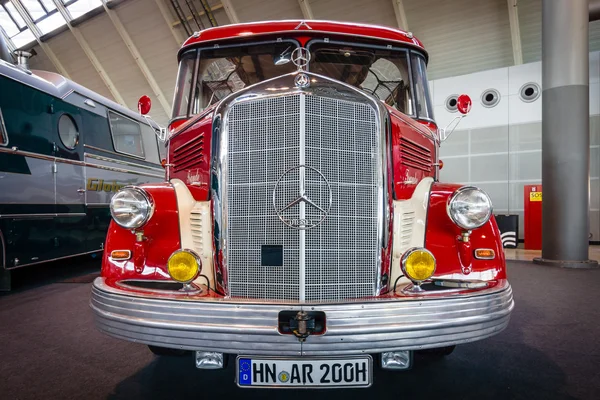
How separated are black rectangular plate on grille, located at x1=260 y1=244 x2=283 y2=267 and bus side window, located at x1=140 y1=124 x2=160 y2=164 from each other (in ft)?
19.6

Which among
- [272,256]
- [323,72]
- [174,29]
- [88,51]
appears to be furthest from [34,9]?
[272,256]

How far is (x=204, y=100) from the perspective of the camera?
3.25 meters

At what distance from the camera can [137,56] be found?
1332 centimetres

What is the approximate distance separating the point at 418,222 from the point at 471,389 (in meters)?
1.03

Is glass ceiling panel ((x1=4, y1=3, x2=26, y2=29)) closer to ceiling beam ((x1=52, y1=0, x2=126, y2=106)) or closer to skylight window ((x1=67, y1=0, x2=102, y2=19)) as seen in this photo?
ceiling beam ((x1=52, y1=0, x2=126, y2=106))

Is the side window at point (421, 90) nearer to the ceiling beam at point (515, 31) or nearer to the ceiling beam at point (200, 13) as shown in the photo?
the ceiling beam at point (515, 31)

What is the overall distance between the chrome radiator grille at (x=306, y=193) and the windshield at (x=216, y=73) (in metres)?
1.05

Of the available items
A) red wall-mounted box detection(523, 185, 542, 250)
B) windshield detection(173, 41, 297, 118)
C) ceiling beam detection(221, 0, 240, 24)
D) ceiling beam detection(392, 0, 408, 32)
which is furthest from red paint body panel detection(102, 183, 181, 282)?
ceiling beam detection(221, 0, 240, 24)

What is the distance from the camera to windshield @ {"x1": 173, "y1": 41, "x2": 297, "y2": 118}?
10.2ft

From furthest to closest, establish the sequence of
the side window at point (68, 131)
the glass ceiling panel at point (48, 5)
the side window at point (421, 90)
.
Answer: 1. the glass ceiling panel at point (48, 5)
2. the side window at point (68, 131)
3. the side window at point (421, 90)

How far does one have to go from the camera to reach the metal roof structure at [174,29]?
10133mm

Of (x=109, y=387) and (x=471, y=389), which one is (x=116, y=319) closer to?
(x=109, y=387)

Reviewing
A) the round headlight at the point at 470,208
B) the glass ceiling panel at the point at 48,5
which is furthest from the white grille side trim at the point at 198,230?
the glass ceiling panel at the point at 48,5

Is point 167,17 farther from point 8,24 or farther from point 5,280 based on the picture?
point 5,280
